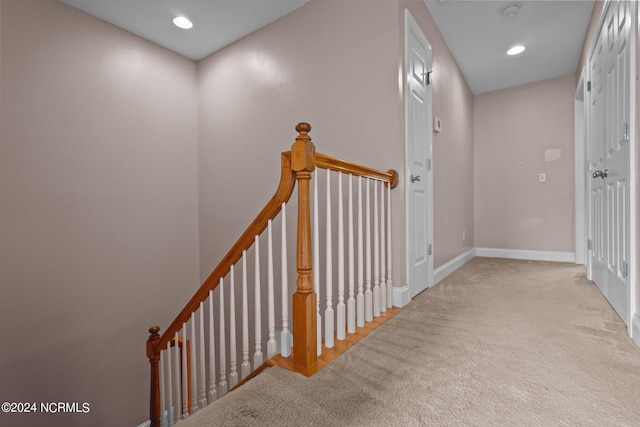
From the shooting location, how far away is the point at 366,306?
1820 mm

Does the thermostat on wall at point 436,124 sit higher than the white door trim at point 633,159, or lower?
higher

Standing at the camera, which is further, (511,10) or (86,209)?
(86,209)

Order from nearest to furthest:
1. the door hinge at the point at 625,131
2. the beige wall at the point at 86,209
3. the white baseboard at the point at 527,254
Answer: the door hinge at the point at 625,131 < the beige wall at the point at 86,209 < the white baseboard at the point at 527,254

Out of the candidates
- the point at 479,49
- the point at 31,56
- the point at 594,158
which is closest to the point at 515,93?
the point at 479,49

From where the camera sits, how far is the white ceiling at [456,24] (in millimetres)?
2652

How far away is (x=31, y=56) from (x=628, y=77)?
13.4 feet

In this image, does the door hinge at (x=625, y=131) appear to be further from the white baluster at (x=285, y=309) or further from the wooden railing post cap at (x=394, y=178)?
the white baluster at (x=285, y=309)

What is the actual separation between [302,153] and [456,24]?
8.45 ft

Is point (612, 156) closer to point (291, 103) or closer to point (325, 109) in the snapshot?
point (325, 109)

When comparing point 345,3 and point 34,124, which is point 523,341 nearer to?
point 345,3

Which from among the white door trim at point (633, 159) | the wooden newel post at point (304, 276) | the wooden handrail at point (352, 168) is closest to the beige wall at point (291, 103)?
the wooden handrail at point (352, 168)

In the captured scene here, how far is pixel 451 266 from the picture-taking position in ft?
10.5

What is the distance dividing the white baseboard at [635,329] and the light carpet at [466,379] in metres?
0.03

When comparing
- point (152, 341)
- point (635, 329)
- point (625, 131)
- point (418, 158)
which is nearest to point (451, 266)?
point (418, 158)
